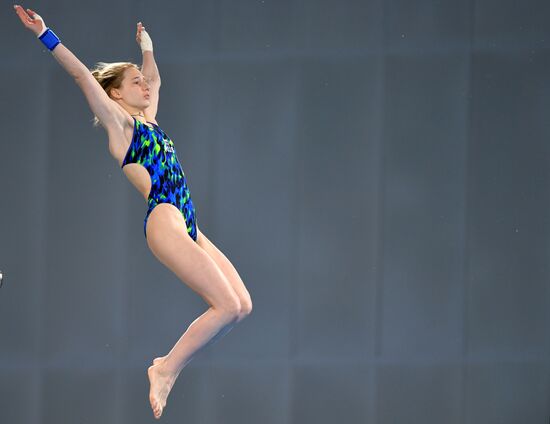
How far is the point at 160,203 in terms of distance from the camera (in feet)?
13.0

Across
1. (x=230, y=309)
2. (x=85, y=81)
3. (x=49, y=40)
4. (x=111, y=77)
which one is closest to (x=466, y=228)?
(x=230, y=309)

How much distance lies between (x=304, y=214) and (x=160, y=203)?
6.87 ft

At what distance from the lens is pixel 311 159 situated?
5977mm

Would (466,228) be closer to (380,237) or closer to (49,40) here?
(380,237)

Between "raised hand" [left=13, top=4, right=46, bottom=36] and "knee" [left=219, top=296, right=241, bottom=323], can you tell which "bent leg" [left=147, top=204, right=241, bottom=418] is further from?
"raised hand" [left=13, top=4, right=46, bottom=36]

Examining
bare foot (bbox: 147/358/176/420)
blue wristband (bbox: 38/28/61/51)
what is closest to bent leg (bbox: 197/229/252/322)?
bare foot (bbox: 147/358/176/420)

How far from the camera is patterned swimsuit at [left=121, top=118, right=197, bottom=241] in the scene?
3.99m

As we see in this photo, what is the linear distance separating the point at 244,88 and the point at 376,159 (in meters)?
0.89

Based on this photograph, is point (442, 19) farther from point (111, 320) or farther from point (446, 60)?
point (111, 320)

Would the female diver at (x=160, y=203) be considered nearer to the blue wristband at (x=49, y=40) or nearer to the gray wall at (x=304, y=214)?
the blue wristband at (x=49, y=40)

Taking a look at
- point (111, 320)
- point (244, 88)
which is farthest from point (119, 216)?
point (244, 88)

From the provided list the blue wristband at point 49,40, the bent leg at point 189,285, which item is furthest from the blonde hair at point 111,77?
the bent leg at point 189,285

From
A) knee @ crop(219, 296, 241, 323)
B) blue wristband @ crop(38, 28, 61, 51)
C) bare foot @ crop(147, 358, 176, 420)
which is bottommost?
bare foot @ crop(147, 358, 176, 420)

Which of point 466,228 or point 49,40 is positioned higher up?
point 49,40
